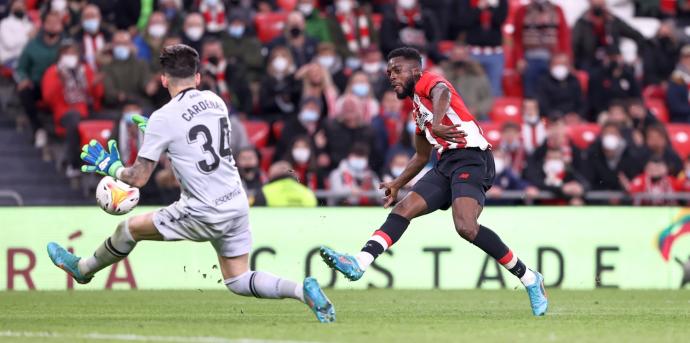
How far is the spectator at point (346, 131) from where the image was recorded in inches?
821

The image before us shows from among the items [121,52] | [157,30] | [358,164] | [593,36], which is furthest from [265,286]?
[593,36]

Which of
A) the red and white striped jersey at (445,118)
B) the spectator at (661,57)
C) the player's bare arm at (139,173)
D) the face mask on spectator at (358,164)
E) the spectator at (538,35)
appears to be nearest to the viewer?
the player's bare arm at (139,173)

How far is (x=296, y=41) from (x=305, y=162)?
2752mm

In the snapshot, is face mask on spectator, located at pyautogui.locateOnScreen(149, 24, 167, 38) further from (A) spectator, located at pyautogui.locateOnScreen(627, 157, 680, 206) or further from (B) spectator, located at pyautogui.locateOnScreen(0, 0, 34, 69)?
(A) spectator, located at pyautogui.locateOnScreen(627, 157, 680, 206)

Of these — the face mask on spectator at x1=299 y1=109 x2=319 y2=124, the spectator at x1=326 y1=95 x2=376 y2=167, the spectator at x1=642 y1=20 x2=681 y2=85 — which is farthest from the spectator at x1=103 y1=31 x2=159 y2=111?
the spectator at x1=642 y1=20 x2=681 y2=85

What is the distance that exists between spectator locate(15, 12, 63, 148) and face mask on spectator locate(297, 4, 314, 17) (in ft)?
12.1

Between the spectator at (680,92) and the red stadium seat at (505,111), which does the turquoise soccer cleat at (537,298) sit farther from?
the spectator at (680,92)

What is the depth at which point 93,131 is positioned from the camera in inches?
805

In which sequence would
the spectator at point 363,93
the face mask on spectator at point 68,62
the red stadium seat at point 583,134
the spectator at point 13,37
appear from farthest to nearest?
the spectator at point 13,37 < the red stadium seat at point 583,134 < the spectator at point 363,93 < the face mask on spectator at point 68,62

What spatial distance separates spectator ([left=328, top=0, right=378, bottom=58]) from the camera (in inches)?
917

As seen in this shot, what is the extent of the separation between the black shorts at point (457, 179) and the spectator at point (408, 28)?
10.4m

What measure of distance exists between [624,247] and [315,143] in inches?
174

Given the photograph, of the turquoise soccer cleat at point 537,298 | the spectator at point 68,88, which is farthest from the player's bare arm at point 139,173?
the spectator at point 68,88

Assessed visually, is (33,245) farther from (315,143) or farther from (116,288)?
(315,143)
